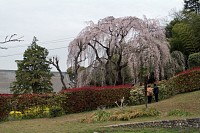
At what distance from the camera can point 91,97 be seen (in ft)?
67.8

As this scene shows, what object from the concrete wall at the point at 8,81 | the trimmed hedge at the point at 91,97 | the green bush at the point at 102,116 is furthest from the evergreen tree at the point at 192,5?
the green bush at the point at 102,116

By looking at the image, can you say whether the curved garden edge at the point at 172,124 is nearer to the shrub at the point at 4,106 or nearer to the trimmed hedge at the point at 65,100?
the trimmed hedge at the point at 65,100

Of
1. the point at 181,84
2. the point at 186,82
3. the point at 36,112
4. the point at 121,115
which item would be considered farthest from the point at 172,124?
the point at 181,84

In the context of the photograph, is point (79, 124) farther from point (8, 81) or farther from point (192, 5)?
point (192, 5)

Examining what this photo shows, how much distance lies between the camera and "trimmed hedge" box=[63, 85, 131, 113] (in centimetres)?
2014

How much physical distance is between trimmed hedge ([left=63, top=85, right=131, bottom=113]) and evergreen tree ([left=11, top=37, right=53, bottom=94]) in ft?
40.8

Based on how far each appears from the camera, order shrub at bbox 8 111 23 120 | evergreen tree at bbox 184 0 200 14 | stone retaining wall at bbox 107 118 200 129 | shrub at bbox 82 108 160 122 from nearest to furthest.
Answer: stone retaining wall at bbox 107 118 200 129 → shrub at bbox 82 108 160 122 → shrub at bbox 8 111 23 120 → evergreen tree at bbox 184 0 200 14

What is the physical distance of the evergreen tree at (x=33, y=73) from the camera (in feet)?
106

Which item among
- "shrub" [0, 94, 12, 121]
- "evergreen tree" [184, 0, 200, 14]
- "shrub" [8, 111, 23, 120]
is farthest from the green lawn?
"evergreen tree" [184, 0, 200, 14]

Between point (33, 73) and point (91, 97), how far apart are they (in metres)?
13.2

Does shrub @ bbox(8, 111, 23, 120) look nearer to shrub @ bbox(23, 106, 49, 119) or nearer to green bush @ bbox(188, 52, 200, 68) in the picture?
shrub @ bbox(23, 106, 49, 119)

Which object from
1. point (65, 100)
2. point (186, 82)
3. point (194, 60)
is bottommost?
point (65, 100)

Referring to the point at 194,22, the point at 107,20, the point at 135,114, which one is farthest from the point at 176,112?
the point at 194,22

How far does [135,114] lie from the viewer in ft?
45.7
